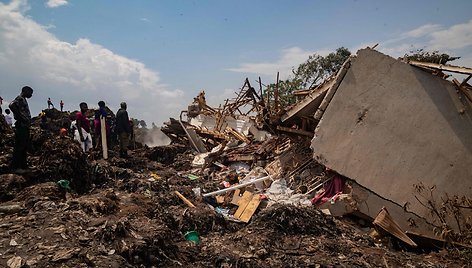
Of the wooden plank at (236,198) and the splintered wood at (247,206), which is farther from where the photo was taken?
the wooden plank at (236,198)

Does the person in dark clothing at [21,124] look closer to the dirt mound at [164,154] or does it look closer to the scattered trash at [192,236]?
the scattered trash at [192,236]

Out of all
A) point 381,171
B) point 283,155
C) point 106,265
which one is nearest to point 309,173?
point 283,155

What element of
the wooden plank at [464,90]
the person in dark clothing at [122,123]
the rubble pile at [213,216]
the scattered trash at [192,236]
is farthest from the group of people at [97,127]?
the wooden plank at [464,90]

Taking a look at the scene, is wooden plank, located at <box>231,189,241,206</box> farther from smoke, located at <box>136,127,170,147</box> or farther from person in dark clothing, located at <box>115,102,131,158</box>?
smoke, located at <box>136,127,170,147</box>

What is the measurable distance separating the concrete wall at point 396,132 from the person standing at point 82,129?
634cm

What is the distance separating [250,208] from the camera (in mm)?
6012

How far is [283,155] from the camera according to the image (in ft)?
26.8

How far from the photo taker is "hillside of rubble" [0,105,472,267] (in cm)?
323

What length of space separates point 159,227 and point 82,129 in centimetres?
608

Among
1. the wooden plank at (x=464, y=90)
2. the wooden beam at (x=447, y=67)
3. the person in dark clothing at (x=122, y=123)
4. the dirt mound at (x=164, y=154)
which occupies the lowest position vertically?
the dirt mound at (x=164, y=154)

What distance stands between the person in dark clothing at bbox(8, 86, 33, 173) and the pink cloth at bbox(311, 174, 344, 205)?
224 inches

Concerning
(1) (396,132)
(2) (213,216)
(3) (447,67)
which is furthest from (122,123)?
(3) (447,67)

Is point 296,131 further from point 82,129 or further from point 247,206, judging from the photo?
point 82,129

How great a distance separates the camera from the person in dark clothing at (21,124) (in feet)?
18.9
